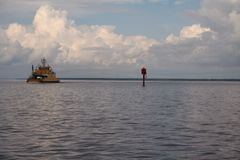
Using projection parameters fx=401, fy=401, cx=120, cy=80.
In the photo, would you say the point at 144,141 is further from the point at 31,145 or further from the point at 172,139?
the point at 31,145

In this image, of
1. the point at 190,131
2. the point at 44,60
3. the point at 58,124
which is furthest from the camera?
the point at 44,60

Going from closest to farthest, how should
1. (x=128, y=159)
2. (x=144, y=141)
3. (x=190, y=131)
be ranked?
(x=128, y=159) < (x=144, y=141) < (x=190, y=131)

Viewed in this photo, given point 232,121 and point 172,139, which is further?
point 232,121

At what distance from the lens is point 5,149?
19.6 meters

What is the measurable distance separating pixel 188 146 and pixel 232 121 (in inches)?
528

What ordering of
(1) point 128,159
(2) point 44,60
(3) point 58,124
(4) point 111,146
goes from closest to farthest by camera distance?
(1) point 128,159
(4) point 111,146
(3) point 58,124
(2) point 44,60

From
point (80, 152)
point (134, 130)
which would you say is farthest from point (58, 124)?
point (80, 152)

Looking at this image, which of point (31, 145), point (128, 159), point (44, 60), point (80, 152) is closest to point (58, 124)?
point (31, 145)

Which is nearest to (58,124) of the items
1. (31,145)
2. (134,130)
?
(134,130)

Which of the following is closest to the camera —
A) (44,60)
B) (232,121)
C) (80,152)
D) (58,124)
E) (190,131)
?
(80,152)

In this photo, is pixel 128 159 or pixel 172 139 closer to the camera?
pixel 128 159

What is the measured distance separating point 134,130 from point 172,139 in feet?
14.4

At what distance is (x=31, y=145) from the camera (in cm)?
2070

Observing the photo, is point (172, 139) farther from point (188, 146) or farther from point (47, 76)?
point (47, 76)
